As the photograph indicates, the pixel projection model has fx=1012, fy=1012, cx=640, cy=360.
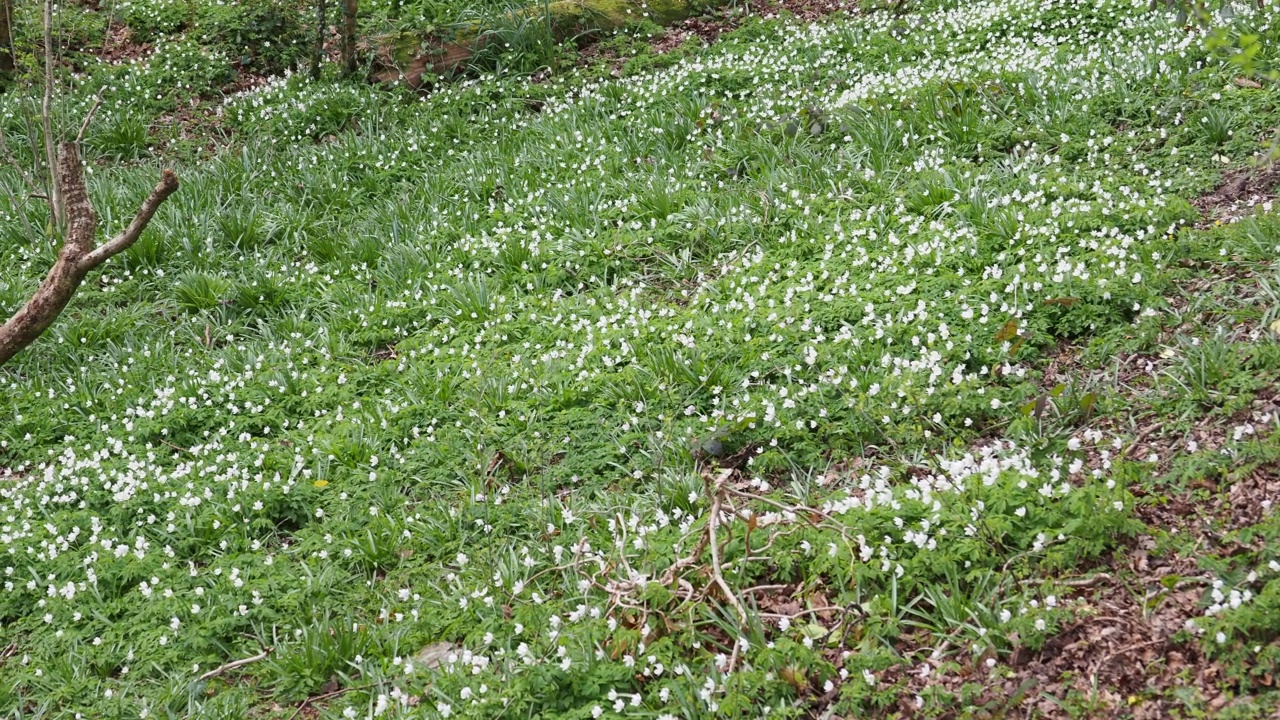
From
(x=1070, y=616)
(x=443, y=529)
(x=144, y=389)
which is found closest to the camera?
(x=1070, y=616)

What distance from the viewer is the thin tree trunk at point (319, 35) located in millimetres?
10016

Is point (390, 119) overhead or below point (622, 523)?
overhead

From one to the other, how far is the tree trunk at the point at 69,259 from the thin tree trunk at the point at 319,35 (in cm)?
456

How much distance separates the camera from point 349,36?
10062 mm

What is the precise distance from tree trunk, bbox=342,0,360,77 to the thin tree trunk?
0.22 meters

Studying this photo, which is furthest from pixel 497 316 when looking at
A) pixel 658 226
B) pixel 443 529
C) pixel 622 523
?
pixel 622 523

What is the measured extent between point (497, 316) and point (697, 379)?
171 cm

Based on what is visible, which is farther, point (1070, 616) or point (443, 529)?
point (443, 529)

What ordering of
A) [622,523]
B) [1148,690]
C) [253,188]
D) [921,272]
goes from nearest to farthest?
1. [1148,690]
2. [622,523]
3. [921,272]
4. [253,188]

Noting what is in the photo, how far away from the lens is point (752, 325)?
563 cm

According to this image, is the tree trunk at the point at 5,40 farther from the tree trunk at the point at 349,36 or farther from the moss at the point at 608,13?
the moss at the point at 608,13

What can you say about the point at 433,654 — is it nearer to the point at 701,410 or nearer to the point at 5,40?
the point at 701,410

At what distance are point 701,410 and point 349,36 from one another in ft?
22.2

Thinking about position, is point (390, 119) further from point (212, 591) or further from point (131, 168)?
point (212, 591)
